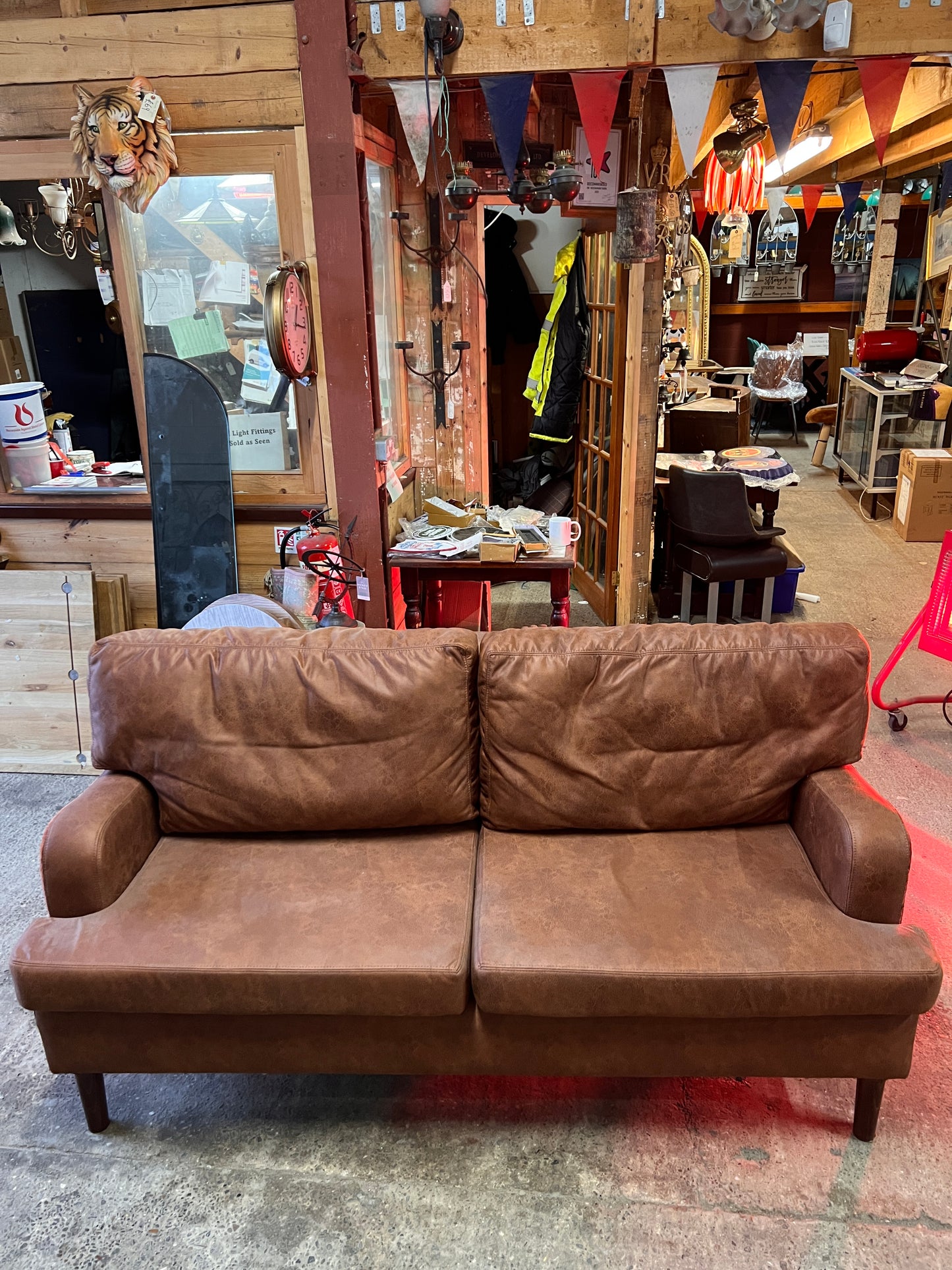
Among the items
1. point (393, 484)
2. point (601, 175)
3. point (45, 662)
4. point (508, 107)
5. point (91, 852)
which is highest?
point (508, 107)

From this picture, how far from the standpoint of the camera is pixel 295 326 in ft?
10.8

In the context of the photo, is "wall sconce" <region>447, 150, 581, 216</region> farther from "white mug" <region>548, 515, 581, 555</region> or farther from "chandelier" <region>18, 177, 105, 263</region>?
"chandelier" <region>18, 177, 105, 263</region>

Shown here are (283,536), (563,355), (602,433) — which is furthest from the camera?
(563,355)

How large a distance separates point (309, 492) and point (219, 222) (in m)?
1.02

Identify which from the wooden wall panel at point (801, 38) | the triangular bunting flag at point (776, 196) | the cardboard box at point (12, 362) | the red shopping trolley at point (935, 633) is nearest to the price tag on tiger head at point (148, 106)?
the cardboard box at point (12, 362)

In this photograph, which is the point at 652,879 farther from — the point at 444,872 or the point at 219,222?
the point at 219,222

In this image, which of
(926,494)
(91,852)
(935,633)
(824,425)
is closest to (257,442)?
(91,852)

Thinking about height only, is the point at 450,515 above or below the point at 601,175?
below

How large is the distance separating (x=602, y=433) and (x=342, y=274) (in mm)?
2035

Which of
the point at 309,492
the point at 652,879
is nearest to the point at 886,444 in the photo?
the point at 309,492

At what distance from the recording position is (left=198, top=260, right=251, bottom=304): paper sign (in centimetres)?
347

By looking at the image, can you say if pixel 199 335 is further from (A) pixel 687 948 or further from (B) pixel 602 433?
(A) pixel 687 948

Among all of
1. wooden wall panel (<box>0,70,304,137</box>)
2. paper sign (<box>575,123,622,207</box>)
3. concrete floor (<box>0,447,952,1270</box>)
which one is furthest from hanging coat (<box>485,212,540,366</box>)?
concrete floor (<box>0,447,952,1270</box>)

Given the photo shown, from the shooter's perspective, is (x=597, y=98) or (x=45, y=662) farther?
(x=45, y=662)
